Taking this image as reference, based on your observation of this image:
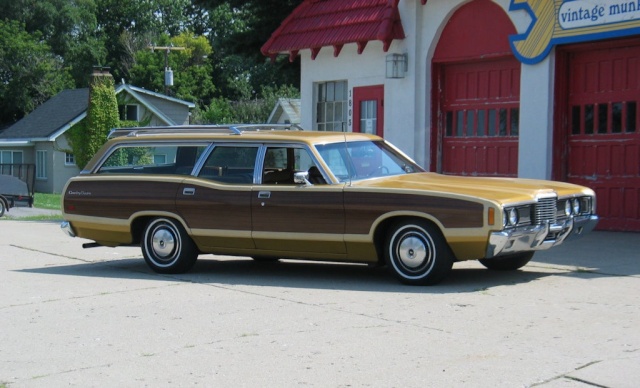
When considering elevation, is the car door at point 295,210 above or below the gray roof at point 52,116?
below

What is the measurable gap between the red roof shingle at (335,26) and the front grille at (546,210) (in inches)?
323

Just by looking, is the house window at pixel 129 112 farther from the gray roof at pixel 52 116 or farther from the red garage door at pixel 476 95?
the red garage door at pixel 476 95

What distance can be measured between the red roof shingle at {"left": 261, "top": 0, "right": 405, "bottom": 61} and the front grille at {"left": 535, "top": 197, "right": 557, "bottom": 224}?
820 centimetres

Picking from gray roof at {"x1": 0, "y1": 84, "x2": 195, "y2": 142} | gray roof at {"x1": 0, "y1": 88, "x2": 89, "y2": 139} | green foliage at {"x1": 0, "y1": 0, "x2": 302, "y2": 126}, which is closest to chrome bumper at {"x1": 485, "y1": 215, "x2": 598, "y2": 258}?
gray roof at {"x1": 0, "y1": 84, "x2": 195, "y2": 142}

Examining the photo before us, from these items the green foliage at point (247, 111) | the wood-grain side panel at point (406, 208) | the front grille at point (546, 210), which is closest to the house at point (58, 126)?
the green foliage at point (247, 111)

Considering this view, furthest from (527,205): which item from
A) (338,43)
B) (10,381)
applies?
(338,43)

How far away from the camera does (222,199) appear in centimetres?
1027

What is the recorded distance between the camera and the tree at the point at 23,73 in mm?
64500

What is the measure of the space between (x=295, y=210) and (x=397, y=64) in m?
8.04

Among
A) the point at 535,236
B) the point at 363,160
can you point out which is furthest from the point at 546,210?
the point at 363,160

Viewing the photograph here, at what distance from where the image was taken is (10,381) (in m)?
6.10

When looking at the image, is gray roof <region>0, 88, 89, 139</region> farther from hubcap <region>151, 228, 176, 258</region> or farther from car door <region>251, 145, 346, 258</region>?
car door <region>251, 145, 346, 258</region>

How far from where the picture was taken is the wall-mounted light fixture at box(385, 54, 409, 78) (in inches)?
680

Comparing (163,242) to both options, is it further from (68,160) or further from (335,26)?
(68,160)
